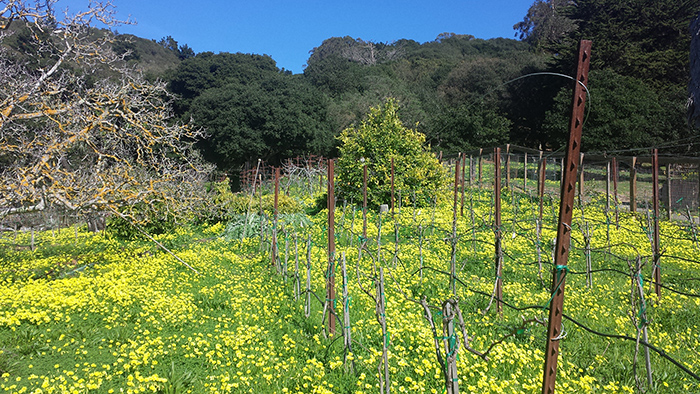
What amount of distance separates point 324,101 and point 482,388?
32.2m

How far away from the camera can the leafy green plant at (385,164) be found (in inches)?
592

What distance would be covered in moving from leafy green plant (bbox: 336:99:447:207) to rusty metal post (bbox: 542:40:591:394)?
39.6ft

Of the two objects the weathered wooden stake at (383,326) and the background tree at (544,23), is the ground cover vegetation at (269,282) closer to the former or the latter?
the weathered wooden stake at (383,326)

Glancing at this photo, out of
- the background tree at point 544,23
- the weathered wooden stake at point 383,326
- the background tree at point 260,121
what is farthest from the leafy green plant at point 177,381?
the background tree at point 544,23

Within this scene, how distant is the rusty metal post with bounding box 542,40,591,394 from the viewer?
2307mm

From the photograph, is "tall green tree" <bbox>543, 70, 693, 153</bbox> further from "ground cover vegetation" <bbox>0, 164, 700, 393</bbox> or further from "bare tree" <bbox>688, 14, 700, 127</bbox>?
"ground cover vegetation" <bbox>0, 164, 700, 393</bbox>

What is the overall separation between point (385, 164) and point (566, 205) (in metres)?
12.8

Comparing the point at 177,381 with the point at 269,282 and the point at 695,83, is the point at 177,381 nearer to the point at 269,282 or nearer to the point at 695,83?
the point at 269,282

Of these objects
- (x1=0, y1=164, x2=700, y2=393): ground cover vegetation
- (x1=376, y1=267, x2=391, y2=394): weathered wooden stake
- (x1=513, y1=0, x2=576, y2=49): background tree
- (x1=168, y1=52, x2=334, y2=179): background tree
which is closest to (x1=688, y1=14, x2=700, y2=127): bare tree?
(x1=0, y1=164, x2=700, y2=393): ground cover vegetation

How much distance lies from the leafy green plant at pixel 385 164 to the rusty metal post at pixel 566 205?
475 inches

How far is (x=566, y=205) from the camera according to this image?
7.95 ft

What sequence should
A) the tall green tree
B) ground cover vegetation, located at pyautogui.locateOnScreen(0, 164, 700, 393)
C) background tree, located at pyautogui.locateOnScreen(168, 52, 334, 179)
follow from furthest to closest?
background tree, located at pyautogui.locateOnScreen(168, 52, 334, 179) → the tall green tree → ground cover vegetation, located at pyautogui.locateOnScreen(0, 164, 700, 393)

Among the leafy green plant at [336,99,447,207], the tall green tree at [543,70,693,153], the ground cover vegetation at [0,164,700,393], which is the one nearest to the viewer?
the ground cover vegetation at [0,164,700,393]

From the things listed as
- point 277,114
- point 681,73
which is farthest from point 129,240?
point 681,73
